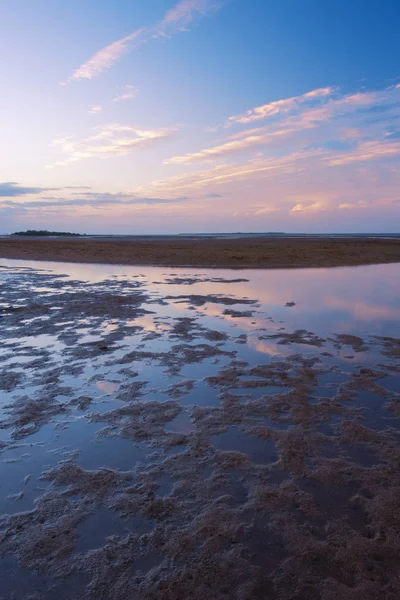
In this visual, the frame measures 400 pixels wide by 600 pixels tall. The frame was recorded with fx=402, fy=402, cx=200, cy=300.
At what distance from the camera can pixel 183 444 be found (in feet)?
17.0

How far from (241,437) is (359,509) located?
1.76 m

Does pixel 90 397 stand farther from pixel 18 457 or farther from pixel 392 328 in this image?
pixel 392 328

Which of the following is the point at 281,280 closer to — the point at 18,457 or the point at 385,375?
the point at 385,375

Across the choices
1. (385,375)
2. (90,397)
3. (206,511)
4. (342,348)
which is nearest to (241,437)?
(206,511)

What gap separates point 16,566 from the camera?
10.8 ft

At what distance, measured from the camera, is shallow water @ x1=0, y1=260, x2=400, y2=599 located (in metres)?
3.37

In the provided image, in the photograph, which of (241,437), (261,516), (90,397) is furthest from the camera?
(90,397)

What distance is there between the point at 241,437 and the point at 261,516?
→ 1.56m

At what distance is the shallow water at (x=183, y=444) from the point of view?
3373mm

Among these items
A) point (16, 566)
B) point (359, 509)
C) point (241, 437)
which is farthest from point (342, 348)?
point (16, 566)

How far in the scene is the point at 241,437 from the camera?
5.35 meters

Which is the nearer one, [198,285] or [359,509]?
[359,509]

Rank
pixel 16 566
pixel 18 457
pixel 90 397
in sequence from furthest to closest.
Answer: pixel 90 397 → pixel 18 457 → pixel 16 566

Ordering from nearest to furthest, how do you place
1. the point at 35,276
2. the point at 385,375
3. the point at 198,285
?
1. the point at 385,375
2. the point at 198,285
3. the point at 35,276
